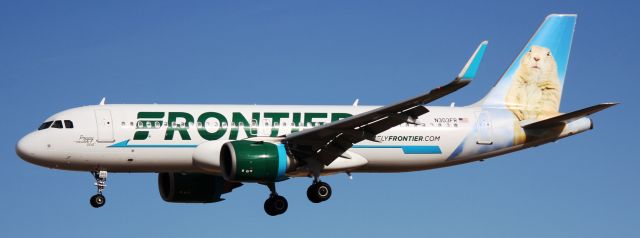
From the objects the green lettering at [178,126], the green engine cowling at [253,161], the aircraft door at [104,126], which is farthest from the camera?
the green lettering at [178,126]

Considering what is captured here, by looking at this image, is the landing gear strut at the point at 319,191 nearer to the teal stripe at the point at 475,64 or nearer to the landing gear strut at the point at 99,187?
the landing gear strut at the point at 99,187

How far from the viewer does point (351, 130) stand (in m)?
43.4

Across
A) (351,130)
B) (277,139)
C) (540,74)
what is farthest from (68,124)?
(540,74)

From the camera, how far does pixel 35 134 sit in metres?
45.6

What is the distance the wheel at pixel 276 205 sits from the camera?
47.5 m

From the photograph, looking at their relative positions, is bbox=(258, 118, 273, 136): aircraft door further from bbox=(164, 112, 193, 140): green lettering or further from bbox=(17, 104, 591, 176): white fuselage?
bbox=(164, 112, 193, 140): green lettering

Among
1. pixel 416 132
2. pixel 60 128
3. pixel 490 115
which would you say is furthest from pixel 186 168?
pixel 490 115

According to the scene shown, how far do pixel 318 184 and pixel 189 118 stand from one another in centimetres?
534

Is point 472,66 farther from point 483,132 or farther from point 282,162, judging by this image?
point 483,132

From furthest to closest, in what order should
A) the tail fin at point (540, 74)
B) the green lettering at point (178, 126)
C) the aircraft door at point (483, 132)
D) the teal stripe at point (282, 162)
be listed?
the tail fin at point (540, 74) → the aircraft door at point (483, 132) → the green lettering at point (178, 126) → the teal stripe at point (282, 162)

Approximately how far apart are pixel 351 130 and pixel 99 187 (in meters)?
9.69

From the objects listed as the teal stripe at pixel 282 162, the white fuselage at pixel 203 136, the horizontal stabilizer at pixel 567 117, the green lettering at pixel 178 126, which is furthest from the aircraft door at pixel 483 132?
the green lettering at pixel 178 126

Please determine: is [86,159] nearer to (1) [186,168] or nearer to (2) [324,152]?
(1) [186,168]

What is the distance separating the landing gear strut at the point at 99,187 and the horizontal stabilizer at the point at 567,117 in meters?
16.7
